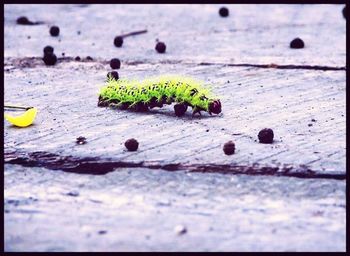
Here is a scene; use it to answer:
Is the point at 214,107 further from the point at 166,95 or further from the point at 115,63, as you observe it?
the point at 115,63

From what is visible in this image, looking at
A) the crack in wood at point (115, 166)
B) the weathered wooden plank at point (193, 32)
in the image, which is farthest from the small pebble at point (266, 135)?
the weathered wooden plank at point (193, 32)

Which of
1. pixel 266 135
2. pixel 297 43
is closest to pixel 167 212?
pixel 266 135

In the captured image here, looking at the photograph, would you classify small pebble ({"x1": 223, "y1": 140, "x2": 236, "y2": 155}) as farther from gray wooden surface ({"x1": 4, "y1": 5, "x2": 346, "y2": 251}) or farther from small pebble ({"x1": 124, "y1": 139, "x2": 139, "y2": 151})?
small pebble ({"x1": 124, "y1": 139, "x2": 139, "y2": 151})

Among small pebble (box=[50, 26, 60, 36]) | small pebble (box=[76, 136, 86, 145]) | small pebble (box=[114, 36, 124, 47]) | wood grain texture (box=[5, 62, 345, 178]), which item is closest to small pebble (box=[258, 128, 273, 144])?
wood grain texture (box=[5, 62, 345, 178])

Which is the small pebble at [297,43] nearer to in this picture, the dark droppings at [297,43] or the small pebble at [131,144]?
the dark droppings at [297,43]

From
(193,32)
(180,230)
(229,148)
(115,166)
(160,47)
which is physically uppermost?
(193,32)

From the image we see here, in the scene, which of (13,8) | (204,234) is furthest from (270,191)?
(13,8)
